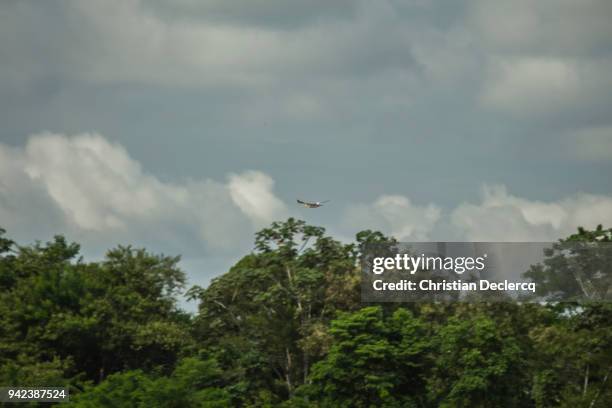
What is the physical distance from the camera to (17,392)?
127ft

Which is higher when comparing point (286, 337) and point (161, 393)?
point (286, 337)

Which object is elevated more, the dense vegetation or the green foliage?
the dense vegetation

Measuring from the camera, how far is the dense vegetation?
41.1m

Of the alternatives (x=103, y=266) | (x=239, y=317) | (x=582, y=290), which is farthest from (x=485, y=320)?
(x=103, y=266)

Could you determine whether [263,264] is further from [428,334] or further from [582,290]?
[582,290]

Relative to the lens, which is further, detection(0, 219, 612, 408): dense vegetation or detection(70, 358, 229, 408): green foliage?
detection(0, 219, 612, 408): dense vegetation

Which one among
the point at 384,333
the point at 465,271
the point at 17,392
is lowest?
the point at 17,392

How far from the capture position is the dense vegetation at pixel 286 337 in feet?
135

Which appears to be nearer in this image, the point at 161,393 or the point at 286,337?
the point at 161,393

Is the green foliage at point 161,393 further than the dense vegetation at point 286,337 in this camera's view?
No

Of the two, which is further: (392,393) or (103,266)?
(103,266)

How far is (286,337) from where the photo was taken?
49906 millimetres

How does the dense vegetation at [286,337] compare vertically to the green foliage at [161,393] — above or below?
above

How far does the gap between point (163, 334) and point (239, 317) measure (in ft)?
12.1
